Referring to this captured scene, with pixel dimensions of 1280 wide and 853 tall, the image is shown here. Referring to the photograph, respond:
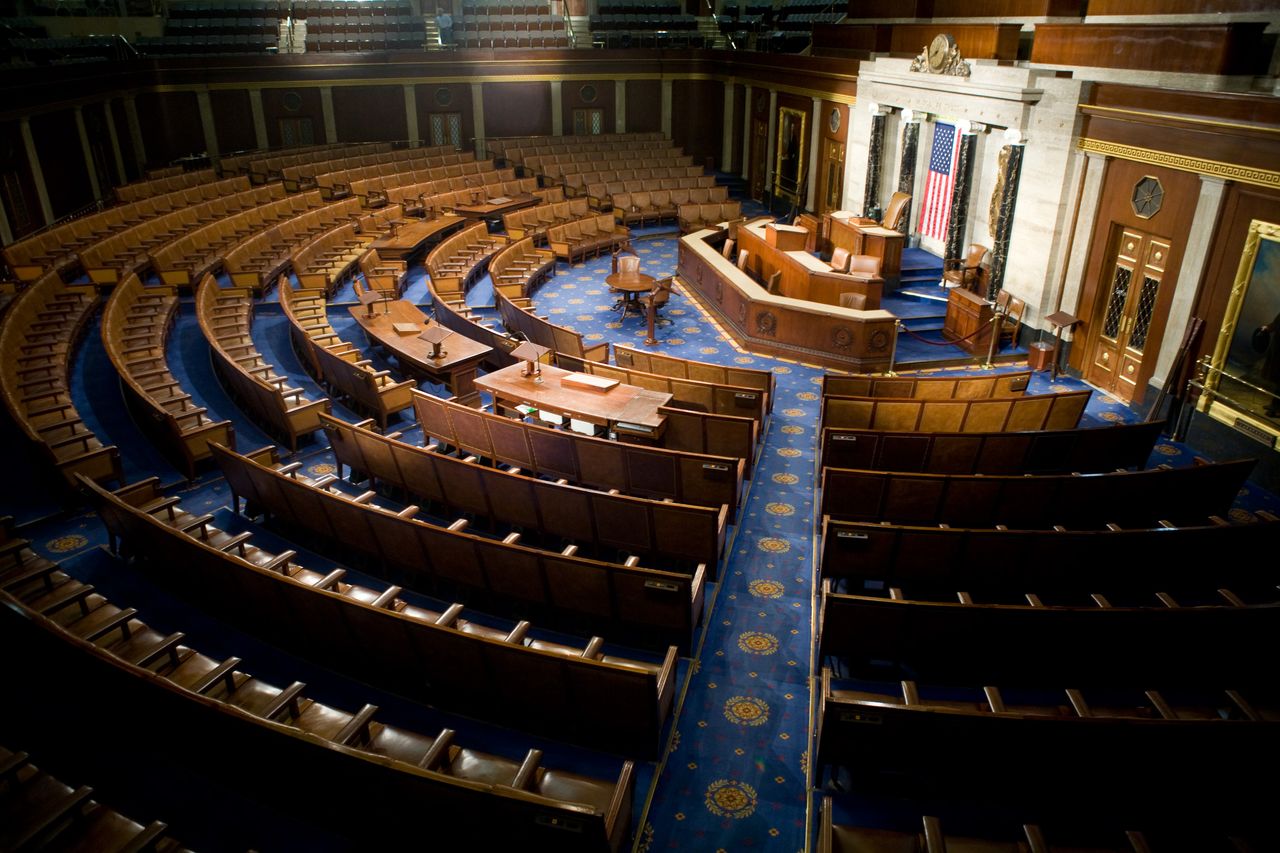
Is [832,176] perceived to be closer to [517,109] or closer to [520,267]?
[520,267]

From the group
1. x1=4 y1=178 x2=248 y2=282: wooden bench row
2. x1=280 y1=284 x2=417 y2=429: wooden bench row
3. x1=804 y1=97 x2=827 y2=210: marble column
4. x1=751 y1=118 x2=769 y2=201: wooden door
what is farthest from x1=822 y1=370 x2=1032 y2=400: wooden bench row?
x1=751 y1=118 x2=769 y2=201: wooden door

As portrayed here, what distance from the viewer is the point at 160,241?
11.8 metres

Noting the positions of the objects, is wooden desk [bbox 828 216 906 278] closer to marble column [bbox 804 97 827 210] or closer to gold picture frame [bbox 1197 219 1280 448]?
marble column [bbox 804 97 827 210]

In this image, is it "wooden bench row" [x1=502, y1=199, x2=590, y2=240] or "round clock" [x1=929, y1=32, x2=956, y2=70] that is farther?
"wooden bench row" [x1=502, y1=199, x2=590, y2=240]

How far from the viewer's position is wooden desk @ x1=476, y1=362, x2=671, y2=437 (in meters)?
6.57

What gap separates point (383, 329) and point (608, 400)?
350 cm

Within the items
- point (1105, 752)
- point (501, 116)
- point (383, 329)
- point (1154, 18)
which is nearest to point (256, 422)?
point (383, 329)

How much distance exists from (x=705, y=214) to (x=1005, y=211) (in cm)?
703

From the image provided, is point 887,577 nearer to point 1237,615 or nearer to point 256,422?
point 1237,615

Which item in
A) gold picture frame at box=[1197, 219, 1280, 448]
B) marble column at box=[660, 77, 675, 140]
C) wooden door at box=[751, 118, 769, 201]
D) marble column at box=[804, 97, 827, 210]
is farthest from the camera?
marble column at box=[660, 77, 675, 140]

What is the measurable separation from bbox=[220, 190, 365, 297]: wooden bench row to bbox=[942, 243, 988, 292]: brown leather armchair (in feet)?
30.9

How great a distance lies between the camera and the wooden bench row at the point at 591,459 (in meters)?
5.81

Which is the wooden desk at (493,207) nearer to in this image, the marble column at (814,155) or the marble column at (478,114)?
the marble column at (478,114)

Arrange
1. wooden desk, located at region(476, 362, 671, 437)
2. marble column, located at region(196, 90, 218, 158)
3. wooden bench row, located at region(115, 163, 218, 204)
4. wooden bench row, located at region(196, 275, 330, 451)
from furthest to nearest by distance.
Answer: marble column, located at region(196, 90, 218, 158)
wooden bench row, located at region(115, 163, 218, 204)
wooden bench row, located at region(196, 275, 330, 451)
wooden desk, located at region(476, 362, 671, 437)
